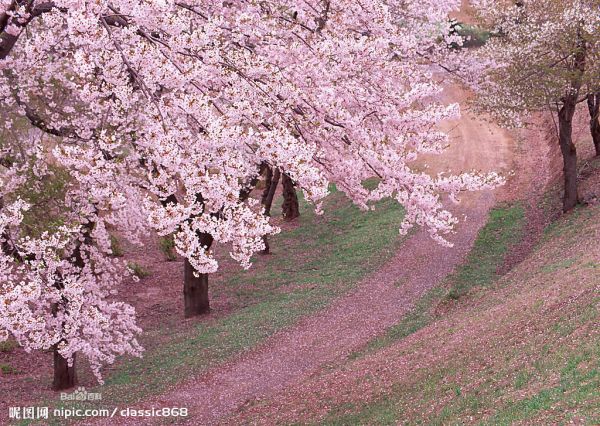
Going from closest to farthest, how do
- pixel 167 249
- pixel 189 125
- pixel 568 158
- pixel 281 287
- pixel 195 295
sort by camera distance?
pixel 189 125 → pixel 195 295 → pixel 568 158 → pixel 281 287 → pixel 167 249

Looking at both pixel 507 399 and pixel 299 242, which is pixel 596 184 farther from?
pixel 507 399

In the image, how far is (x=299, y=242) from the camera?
102ft

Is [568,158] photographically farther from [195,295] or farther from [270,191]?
[195,295]

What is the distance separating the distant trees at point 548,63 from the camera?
20938 millimetres

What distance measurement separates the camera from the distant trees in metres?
20.9

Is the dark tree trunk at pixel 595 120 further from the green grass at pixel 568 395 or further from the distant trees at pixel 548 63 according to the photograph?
the green grass at pixel 568 395

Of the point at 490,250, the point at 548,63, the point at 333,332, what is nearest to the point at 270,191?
the point at 490,250

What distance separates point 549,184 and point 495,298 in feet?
45.8

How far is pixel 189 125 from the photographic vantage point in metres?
12.8

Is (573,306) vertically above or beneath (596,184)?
beneath

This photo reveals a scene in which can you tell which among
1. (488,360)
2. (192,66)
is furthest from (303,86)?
(488,360)

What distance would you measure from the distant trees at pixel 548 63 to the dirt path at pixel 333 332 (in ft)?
15.1

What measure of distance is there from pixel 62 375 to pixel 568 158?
1837 cm

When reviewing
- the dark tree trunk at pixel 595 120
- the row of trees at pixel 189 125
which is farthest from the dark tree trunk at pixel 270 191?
the dark tree trunk at pixel 595 120
